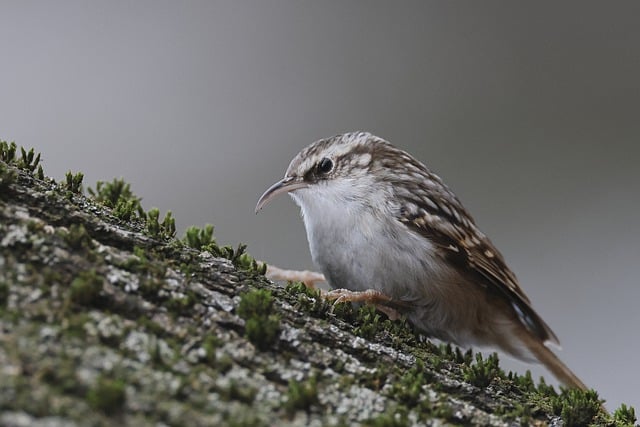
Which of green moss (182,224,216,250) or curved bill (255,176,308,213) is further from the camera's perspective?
curved bill (255,176,308,213)

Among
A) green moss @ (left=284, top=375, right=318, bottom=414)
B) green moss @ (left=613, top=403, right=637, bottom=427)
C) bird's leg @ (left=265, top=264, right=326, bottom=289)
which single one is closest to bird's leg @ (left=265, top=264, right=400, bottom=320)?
bird's leg @ (left=265, top=264, right=326, bottom=289)

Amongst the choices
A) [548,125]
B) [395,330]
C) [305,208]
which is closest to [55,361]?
[395,330]

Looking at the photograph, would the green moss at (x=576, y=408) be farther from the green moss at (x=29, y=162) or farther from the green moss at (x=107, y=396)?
the green moss at (x=29, y=162)

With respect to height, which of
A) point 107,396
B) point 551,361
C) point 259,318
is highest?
point 551,361

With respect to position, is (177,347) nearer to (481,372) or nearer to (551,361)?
(481,372)

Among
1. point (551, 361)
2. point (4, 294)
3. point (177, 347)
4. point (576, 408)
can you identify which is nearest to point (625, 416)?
point (576, 408)

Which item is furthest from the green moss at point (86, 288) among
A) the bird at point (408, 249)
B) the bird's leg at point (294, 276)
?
the bird's leg at point (294, 276)

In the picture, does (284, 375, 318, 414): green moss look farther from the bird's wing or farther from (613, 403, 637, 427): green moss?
the bird's wing
